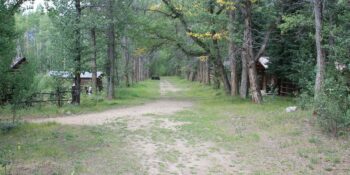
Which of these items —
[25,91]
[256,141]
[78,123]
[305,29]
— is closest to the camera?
[256,141]

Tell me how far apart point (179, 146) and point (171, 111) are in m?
9.43

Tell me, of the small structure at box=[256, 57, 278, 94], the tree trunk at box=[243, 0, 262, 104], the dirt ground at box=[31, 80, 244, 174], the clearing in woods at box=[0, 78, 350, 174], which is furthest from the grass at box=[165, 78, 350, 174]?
the small structure at box=[256, 57, 278, 94]

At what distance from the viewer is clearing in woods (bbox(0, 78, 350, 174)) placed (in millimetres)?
9586

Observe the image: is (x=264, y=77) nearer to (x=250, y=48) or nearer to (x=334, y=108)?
(x=250, y=48)

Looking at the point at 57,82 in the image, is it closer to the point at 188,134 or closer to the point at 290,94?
the point at 188,134

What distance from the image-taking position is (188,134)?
561 inches

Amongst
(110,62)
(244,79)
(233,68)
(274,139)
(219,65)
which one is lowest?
(274,139)

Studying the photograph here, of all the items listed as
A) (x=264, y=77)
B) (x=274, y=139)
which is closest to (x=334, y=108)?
(x=274, y=139)

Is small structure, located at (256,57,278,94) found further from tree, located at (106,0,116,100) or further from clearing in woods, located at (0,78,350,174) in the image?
clearing in woods, located at (0,78,350,174)

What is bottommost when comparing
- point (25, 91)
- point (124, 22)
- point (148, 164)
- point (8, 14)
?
point (148, 164)

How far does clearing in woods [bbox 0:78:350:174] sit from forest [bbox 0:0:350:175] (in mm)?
31

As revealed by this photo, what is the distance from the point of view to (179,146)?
12211mm

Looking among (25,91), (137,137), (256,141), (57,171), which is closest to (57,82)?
(25,91)

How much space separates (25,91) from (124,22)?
15629mm
